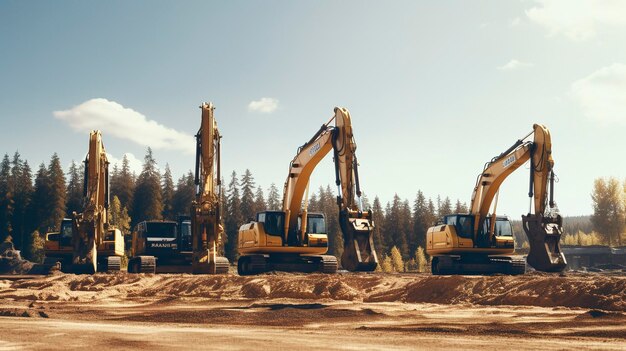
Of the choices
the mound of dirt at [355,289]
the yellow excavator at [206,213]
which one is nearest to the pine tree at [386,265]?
the yellow excavator at [206,213]

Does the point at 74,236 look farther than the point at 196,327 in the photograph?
Yes

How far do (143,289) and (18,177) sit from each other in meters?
81.3

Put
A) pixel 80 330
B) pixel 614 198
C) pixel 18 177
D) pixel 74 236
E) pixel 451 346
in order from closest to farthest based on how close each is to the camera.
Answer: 1. pixel 451 346
2. pixel 80 330
3. pixel 74 236
4. pixel 18 177
5. pixel 614 198

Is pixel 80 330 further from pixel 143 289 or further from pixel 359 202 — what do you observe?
pixel 359 202

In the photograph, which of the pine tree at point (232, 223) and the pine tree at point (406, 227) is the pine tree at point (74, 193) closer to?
the pine tree at point (232, 223)

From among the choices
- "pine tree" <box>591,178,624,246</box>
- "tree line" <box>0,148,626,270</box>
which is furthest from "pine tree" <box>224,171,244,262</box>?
"pine tree" <box>591,178,624,246</box>

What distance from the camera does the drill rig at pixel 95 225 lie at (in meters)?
35.7

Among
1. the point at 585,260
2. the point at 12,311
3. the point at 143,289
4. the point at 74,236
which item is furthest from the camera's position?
the point at 585,260

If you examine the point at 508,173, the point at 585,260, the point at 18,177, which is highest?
the point at 18,177

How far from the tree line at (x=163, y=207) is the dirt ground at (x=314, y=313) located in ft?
190

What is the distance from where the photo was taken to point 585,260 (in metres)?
88.0

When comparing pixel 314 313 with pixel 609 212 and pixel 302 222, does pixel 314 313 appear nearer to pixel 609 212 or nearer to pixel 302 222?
pixel 302 222

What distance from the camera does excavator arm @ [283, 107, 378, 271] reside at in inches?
1102

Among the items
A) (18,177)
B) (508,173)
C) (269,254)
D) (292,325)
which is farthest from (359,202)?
(18,177)
